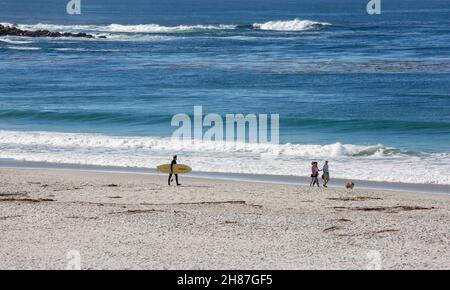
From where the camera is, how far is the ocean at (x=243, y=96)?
1222 inches

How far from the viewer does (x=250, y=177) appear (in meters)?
27.3

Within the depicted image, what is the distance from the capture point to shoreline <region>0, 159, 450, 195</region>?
25297 millimetres

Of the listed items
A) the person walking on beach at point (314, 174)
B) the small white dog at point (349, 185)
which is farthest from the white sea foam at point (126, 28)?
the small white dog at point (349, 185)

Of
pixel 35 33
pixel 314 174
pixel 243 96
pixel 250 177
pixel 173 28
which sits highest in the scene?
pixel 173 28

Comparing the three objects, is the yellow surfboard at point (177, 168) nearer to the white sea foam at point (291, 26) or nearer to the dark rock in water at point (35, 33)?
the dark rock in water at point (35, 33)

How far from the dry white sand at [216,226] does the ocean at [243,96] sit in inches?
175

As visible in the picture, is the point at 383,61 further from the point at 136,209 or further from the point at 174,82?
the point at 136,209

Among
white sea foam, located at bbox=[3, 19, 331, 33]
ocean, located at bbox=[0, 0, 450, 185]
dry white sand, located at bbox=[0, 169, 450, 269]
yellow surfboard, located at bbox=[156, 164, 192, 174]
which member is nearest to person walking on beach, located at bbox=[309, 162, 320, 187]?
dry white sand, located at bbox=[0, 169, 450, 269]

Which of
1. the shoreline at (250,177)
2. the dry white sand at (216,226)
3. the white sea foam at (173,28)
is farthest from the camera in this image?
the white sea foam at (173,28)

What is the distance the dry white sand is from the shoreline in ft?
4.14

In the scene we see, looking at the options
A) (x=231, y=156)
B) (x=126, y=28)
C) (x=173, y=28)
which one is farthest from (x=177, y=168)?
(x=126, y=28)

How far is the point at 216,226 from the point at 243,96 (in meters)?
27.9

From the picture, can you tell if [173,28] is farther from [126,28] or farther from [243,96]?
[243,96]
